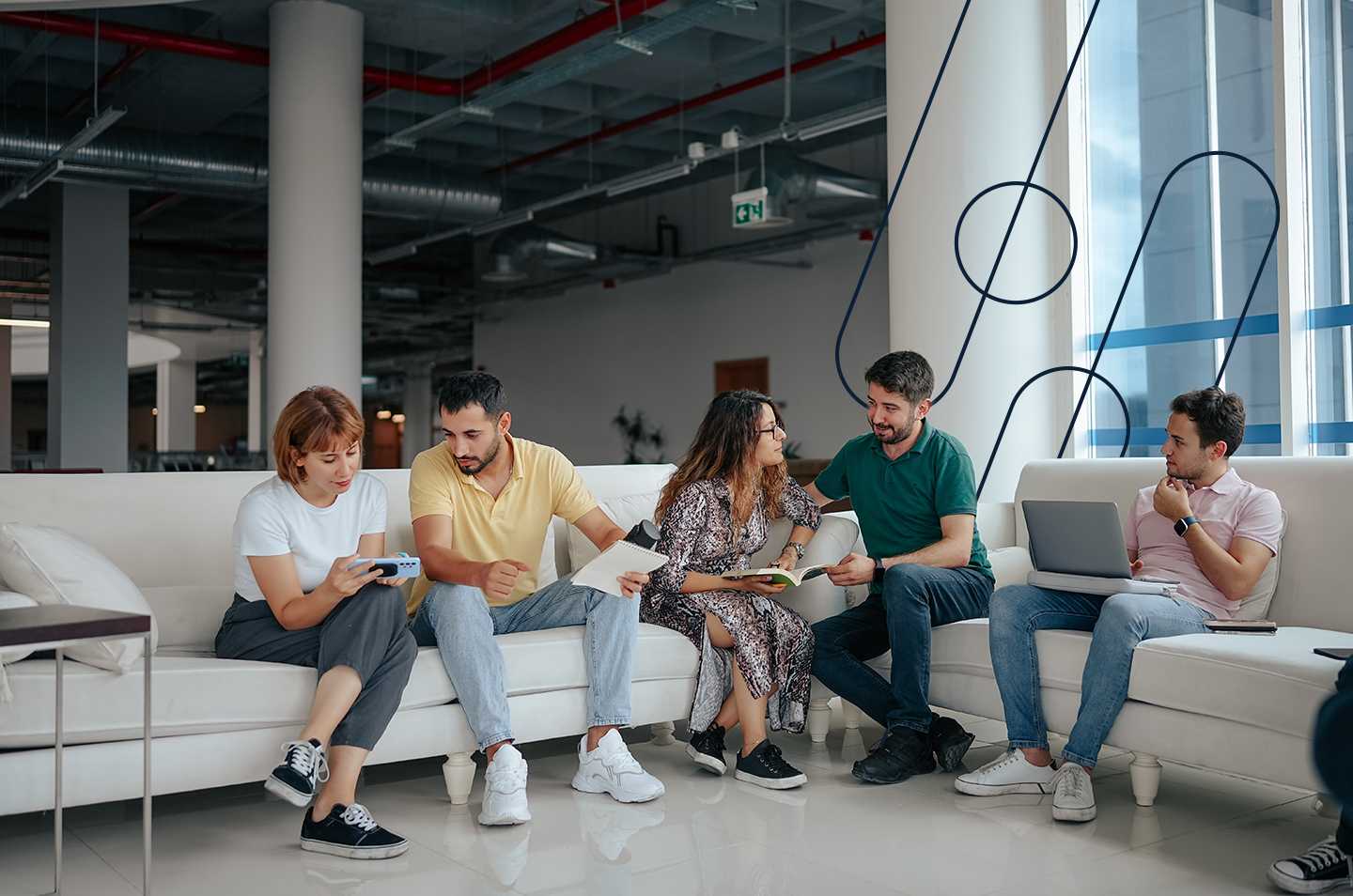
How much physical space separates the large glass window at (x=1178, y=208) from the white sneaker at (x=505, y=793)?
11.2ft

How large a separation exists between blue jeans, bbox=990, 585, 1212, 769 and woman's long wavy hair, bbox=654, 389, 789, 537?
0.74 m

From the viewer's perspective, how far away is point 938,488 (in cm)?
350

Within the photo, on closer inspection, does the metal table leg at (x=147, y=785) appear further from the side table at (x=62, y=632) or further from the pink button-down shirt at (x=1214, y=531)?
the pink button-down shirt at (x=1214, y=531)

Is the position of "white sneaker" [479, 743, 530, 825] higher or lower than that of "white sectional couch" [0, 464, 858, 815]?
lower

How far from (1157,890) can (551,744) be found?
1.89m

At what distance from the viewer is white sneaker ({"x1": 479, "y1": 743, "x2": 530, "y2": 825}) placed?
2.87 m

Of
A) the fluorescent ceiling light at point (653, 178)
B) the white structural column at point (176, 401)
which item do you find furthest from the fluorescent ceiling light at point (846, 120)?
the white structural column at point (176, 401)

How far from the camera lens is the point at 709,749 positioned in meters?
3.36

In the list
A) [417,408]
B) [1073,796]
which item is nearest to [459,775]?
[1073,796]

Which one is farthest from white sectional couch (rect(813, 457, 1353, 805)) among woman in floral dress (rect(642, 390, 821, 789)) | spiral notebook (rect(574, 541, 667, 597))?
spiral notebook (rect(574, 541, 667, 597))

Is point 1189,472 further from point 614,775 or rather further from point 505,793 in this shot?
point 505,793

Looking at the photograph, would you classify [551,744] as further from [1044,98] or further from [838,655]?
[1044,98]

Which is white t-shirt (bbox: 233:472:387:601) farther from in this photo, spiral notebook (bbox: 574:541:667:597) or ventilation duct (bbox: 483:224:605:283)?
ventilation duct (bbox: 483:224:605:283)

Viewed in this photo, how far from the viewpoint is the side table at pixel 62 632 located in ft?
6.62
